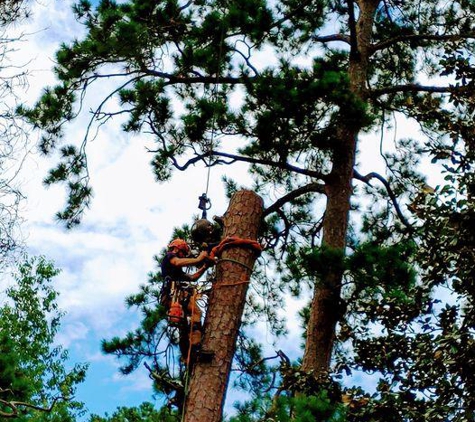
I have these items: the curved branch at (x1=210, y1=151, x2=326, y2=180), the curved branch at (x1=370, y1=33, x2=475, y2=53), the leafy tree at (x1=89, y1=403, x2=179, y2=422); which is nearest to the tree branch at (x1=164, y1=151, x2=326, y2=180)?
the curved branch at (x1=210, y1=151, x2=326, y2=180)

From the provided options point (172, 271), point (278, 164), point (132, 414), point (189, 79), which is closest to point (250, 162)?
point (278, 164)

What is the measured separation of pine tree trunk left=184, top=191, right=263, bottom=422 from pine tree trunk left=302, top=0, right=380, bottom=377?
1206 millimetres

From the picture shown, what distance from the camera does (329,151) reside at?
7402 mm

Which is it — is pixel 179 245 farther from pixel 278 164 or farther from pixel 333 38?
pixel 333 38

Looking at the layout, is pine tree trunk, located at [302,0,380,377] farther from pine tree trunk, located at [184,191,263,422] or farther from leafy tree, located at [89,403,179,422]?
leafy tree, located at [89,403,179,422]

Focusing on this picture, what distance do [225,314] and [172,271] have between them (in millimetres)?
601

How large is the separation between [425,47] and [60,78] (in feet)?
12.7

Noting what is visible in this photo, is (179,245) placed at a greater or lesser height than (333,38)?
lesser

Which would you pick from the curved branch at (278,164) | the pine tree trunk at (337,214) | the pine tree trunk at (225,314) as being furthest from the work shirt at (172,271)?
the curved branch at (278,164)

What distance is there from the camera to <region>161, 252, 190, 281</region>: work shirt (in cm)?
542

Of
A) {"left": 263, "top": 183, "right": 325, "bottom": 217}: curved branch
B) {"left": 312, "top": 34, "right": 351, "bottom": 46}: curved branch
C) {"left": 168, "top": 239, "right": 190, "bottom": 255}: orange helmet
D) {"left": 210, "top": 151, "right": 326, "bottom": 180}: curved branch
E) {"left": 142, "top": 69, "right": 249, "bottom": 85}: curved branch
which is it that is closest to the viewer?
{"left": 168, "top": 239, "right": 190, "bottom": 255}: orange helmet

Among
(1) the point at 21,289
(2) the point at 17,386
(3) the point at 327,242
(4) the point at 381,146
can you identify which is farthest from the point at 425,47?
(1) the point at 21,289

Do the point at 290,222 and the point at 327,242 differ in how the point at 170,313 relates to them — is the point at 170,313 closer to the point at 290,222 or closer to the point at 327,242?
the point at 327,242

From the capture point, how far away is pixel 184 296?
5.29 metres
